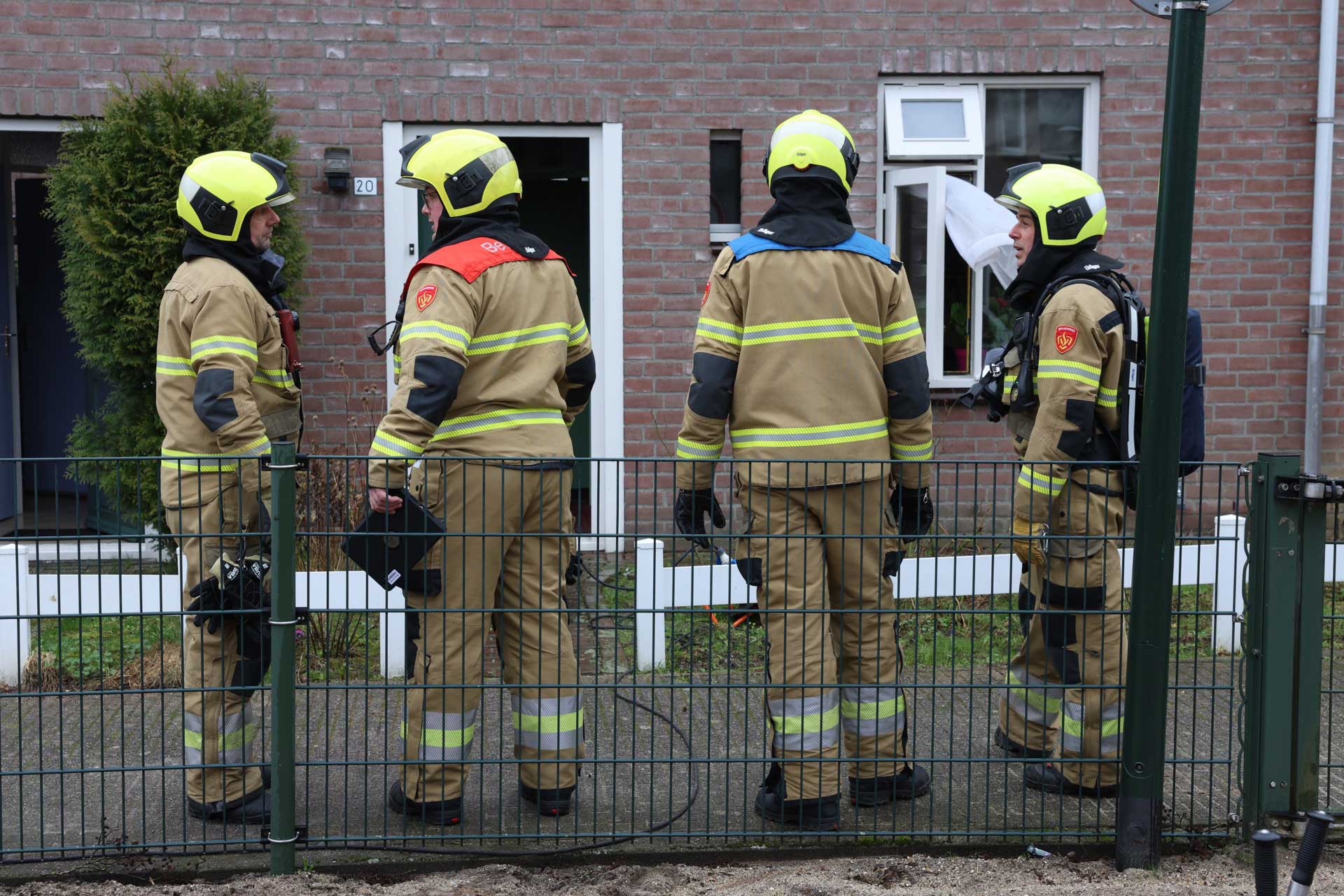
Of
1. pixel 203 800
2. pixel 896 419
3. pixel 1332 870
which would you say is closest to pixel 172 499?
pixel 203 800

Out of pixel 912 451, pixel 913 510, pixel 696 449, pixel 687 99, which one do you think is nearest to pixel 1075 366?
pixel 912 451

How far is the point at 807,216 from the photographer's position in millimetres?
4426

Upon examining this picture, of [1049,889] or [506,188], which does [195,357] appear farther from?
[1049,889]

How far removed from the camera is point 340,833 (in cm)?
424

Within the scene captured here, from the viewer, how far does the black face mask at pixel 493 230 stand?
14.7ft

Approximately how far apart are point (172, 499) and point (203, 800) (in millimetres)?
904

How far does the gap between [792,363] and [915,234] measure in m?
4.60

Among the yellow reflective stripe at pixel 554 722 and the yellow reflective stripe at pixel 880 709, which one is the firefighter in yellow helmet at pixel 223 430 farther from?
the yellow reflective stripe at pixel 880 709

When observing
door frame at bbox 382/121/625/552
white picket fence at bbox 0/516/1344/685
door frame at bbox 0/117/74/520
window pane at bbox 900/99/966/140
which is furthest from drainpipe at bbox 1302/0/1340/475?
door frame at bbox 0/117/74/520

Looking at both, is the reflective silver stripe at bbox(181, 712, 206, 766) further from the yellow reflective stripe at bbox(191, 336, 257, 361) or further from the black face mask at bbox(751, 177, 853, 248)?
the black face mask at bbox(751, 177, 853, 248)

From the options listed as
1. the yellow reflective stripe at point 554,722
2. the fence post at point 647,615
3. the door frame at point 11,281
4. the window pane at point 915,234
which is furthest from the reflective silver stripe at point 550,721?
the door frame at point 11,281

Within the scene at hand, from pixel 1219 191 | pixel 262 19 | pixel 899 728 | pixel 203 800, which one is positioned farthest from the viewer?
pixel 1219 191

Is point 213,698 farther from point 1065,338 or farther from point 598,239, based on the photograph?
point 598,239

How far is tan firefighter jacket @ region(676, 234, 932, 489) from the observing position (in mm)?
4348
